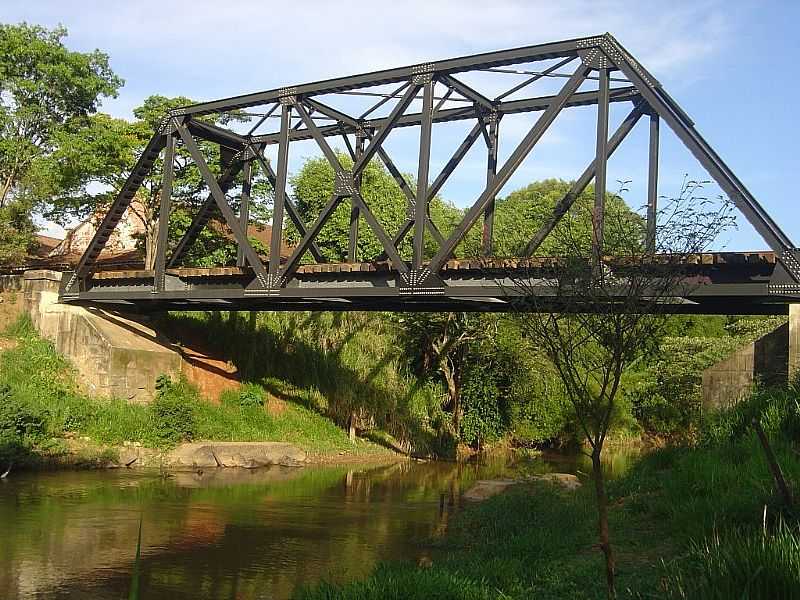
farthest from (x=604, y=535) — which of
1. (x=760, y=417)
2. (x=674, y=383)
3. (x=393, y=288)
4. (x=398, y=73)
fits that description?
(x=674, y=383)

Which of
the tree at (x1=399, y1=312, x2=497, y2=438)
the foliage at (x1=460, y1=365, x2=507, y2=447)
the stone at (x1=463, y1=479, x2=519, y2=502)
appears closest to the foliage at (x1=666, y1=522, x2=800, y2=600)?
the stone at (x1=463, y1=479, x2=519, y2=502)

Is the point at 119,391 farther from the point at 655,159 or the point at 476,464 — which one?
the point at 655,159

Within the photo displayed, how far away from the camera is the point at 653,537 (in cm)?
1259

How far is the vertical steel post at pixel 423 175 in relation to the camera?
20891 millimetres

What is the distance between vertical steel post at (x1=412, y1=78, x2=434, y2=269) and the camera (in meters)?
20.9

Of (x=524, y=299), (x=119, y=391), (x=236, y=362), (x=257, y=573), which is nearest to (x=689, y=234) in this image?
(x=524, y=299)

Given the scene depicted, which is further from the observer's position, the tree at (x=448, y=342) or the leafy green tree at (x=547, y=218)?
the tree at (x=448, y=342)

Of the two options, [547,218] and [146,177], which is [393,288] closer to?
[547,218]

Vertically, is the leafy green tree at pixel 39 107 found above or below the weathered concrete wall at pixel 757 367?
above

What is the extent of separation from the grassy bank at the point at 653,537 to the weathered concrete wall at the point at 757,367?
2282 mm

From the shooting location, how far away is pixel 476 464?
3219 centimetres

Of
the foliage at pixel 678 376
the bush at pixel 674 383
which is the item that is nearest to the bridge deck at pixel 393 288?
the foliage at pixel 678 376

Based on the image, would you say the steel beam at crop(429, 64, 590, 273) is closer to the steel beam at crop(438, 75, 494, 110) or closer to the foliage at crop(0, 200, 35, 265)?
the steel beam at crop(438, 75, 494, 110)

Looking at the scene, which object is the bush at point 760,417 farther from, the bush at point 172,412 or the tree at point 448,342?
the tree at point 448,342
